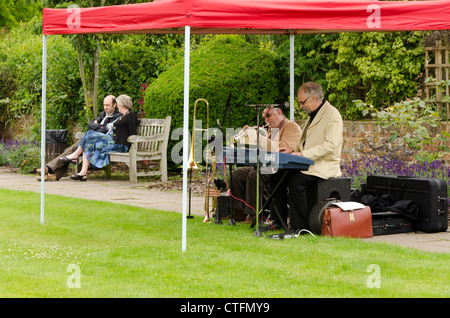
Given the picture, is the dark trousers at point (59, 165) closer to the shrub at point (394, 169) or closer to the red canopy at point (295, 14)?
the shrub at point (394, 169)

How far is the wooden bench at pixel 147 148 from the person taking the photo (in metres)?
12.8

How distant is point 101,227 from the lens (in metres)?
7.96

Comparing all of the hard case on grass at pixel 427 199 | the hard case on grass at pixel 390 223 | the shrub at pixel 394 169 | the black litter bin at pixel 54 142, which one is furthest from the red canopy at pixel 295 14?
the black litter bin at pixel 54 142

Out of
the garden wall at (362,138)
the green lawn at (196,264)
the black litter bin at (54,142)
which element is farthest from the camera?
the black litter bin at (54,142)

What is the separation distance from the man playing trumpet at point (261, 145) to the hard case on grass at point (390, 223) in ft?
3.96

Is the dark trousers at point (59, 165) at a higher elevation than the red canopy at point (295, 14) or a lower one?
lower

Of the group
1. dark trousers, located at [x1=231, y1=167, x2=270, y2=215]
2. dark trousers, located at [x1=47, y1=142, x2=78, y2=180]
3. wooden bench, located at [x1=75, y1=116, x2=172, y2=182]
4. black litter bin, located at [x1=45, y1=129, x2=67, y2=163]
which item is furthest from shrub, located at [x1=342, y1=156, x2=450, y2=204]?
black litter bin, located at [x1=45, y1=129, x2=67, y2=163]

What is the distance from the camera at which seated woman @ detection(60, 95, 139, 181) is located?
42.4ft

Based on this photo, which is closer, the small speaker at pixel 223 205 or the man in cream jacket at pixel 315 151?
the man in cream jacket at pixel 315 151

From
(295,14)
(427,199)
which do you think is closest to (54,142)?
(427,199)

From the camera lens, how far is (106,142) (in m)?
13.0

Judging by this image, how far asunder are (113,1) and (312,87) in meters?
8.37

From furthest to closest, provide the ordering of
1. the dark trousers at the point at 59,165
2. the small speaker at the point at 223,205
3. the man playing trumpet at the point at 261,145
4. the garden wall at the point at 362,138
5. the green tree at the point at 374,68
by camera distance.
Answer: the dark trousers at the point at 59,165 < the green tree at the point at 374,68 < the garden wall at the point at 362,138 < the small speaker at the point at 223,205 < the man playing trumpet at the point at 261,145

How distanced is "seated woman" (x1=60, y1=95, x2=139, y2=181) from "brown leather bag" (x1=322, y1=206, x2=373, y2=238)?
21.0 feet
